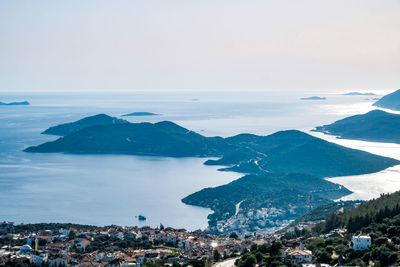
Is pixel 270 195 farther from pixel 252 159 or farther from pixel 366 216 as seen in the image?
pixel 366 216

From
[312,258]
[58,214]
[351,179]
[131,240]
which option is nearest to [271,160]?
[351,179]

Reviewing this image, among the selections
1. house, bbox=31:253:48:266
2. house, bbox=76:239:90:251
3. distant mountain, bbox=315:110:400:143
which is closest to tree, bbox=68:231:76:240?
house, bbox=76:239:90:251

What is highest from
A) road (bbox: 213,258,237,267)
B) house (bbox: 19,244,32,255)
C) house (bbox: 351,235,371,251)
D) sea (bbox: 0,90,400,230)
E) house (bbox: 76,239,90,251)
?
house (bbox: 351,235,371,251)

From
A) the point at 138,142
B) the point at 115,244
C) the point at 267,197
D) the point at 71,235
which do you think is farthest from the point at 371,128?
the point at 115,244

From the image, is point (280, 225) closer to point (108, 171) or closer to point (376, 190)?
point (376, 190)

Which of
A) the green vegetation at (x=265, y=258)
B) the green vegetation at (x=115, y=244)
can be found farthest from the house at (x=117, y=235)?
the green vegetation at (x=265, y=258)

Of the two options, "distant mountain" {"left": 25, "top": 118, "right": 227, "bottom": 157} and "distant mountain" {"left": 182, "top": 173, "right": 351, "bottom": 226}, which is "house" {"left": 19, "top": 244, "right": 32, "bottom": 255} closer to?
"distant mountain" {"left": 182, "top": 173, "right": 351, "bottom": 226}
